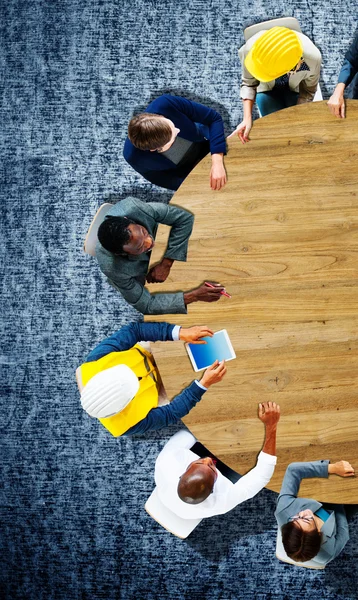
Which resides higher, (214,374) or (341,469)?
(214,374)

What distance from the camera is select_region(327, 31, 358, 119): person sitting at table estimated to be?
6.17 ft

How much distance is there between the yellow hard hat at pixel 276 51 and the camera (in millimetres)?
1785

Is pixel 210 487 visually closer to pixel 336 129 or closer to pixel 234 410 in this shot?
pixel 234 410

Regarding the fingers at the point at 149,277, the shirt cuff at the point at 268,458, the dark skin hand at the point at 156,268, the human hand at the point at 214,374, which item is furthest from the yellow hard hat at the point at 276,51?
the shirt cuff at the point at 268,458

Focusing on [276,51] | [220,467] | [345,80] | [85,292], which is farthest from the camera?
[85,292]

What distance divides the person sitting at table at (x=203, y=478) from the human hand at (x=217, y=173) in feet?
2.62

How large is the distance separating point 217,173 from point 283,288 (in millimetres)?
472

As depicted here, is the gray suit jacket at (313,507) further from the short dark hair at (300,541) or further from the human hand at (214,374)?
the human hand at (214,374)

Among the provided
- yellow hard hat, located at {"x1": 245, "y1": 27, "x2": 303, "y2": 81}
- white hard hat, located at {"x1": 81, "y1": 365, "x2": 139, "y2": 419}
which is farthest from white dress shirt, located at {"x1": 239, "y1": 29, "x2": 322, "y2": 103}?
white hard hat, located at {"x1": 81, "y1": 365, "x2": 139, "y2": 419}

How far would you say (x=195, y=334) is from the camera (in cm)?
186

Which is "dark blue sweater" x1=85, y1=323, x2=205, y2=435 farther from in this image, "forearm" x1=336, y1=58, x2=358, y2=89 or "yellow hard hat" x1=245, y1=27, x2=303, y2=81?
"forearm" x1=336, y1=58, x2=358, y2=89

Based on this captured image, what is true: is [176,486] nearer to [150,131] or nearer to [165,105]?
[150,131]

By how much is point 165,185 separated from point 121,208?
0.37m

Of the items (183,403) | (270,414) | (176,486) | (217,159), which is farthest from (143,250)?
(176,486)
